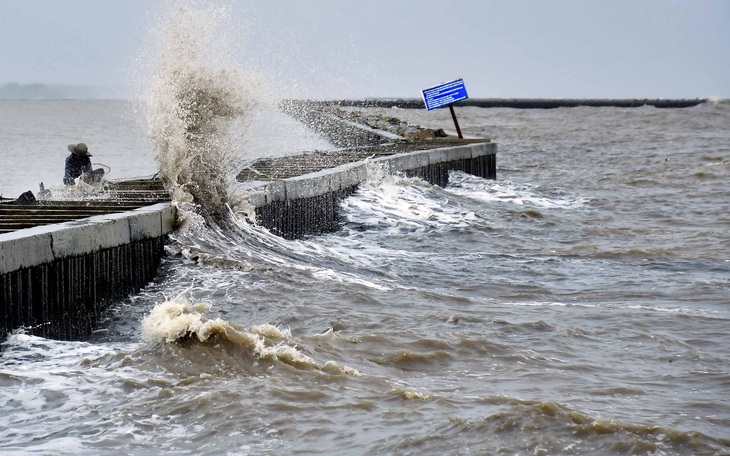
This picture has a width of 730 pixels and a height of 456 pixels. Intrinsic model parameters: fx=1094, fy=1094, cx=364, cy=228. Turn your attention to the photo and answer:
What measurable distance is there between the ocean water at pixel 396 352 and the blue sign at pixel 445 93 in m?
11.1

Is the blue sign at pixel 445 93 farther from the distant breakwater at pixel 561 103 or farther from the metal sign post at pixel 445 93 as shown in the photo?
the distant breakwater at pixel 561 103

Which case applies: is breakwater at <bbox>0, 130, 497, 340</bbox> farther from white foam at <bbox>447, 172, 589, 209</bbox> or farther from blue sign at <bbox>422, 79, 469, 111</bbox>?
blue sign at <bbox>422, 79, 469, 111</bbox>

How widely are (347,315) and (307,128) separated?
33576 mm

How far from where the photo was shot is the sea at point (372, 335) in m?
5.59

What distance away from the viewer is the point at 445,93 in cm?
2512

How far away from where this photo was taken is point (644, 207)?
1789 cm

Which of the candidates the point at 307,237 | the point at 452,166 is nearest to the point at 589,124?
the point at 452,166

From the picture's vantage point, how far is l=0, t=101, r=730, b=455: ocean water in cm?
556

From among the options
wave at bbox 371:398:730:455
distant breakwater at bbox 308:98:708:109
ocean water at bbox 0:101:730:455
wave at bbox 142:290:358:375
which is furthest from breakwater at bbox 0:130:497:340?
distant breakwater at bbox 308:98:708:109

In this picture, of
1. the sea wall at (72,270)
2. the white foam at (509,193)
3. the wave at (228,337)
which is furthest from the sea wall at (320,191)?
the wave at (228,337)

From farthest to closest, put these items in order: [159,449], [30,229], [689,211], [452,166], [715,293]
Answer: [452,166] → [689,211] → [715,293] → [30,229] → [159,449]

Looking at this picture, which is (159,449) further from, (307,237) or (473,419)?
(307,237)

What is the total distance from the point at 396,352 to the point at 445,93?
18473mm

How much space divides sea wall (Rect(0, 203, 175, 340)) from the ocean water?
0.61 feet
